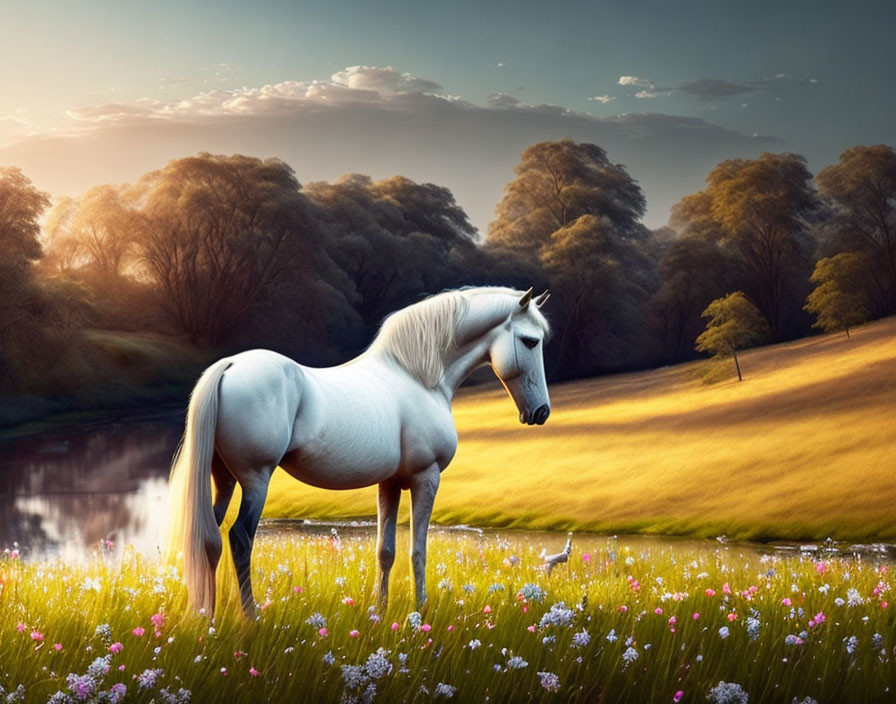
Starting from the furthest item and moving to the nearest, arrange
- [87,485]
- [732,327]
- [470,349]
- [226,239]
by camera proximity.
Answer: [226,239], [732,327], [87,485], [470,349]

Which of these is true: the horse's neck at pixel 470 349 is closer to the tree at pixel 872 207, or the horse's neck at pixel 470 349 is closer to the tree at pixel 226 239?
the tree at pixel 872 207

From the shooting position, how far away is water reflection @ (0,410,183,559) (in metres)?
15.2

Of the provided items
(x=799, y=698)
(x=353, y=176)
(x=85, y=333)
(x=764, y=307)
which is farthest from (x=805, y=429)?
(x=353, y=176)

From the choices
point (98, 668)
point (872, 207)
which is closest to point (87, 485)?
point (98, 668)

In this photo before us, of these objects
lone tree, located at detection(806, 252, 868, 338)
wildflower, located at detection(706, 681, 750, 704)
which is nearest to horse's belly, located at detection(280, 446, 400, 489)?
wildflower, located at detection(706, 681, 750, 704)

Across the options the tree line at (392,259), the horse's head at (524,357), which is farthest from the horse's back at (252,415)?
the tree line at (392,259)

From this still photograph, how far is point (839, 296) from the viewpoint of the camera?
2477cm

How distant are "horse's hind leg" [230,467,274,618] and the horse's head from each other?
1727 millimetres

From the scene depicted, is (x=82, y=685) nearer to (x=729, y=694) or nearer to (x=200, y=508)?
(x=200, y=508)

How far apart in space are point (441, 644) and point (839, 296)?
22.8 m

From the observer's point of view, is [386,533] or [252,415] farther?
[386,533]

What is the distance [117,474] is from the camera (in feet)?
72.5

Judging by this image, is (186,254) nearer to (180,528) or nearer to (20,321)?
(20,321)

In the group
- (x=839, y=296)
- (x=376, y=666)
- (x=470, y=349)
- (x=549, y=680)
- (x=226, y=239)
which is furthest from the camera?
(x=226, y=239)
